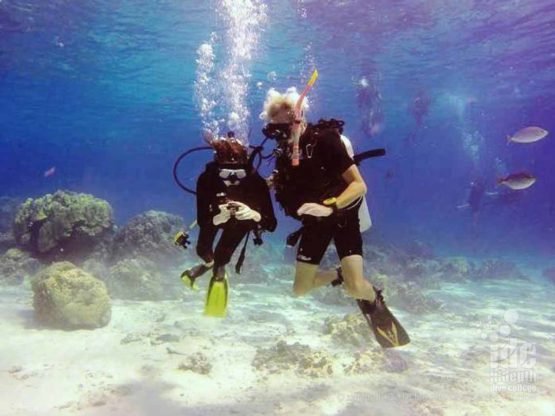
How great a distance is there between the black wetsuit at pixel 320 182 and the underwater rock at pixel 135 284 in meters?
7.61

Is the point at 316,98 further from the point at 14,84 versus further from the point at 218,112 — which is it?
the point at 14,84

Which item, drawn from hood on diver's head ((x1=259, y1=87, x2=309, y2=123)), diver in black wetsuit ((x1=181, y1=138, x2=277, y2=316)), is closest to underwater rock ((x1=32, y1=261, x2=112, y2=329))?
diver in black wetsuit ((x1=181, y1=138, x2=277, y2=316))

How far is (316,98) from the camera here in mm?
37875

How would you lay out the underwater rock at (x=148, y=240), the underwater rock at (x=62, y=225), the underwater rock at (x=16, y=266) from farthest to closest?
the underwater rock at (x=148, y=240), the underwater rock at (x=62, y=225), the underwater rock at (x=16, y=266)

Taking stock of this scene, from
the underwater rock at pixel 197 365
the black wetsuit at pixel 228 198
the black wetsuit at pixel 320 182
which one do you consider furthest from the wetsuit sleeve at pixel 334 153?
the underwater rock at pixel 197 365

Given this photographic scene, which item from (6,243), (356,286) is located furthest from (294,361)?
(6,243)

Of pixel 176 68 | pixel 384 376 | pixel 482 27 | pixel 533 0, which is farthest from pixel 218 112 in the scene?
pixel 384 376

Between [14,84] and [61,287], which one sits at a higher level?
[14,84]

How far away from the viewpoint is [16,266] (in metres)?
13.0

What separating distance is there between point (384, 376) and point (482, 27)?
20.3 meters

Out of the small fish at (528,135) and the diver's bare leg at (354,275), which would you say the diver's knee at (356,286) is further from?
the small fish at (528,135)

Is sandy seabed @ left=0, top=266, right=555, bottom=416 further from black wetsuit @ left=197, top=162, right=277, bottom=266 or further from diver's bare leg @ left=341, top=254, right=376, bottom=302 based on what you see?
black wetsuit @ left=197, top=162, right=277, bottom=266

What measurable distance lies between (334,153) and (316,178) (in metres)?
0.33

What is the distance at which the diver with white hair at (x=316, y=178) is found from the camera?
14.6 feet
